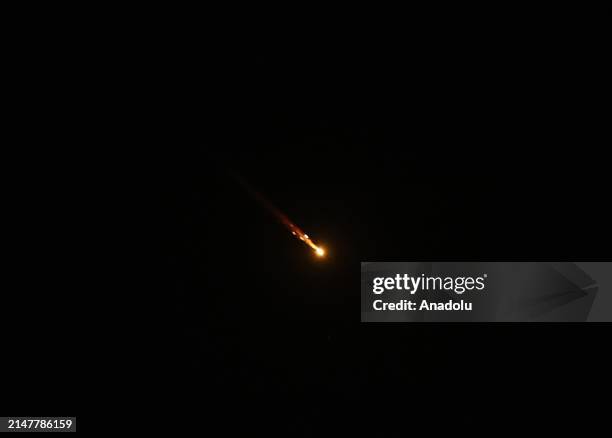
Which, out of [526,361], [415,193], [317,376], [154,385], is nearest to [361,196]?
[415,193]

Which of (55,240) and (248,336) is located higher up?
(55,240)

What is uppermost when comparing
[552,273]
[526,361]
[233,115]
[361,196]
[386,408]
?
[233,115]

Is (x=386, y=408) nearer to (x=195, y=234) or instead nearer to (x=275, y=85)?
(x=195, y=234)

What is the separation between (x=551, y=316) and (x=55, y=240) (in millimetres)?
2543

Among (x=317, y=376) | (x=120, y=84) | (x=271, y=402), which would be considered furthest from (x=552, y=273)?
(x=120, y=84)

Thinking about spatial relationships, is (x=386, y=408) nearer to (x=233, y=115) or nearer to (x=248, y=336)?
(x=248, y=336)

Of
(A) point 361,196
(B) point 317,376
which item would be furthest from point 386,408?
(A) point 361,196

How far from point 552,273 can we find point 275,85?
5.55 feet

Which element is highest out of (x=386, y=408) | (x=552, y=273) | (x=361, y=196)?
(x=361, y=196)

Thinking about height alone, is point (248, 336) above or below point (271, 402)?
above

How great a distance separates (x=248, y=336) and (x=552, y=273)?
156 centimetres

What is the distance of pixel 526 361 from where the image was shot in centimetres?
352

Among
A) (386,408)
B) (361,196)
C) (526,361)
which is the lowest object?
(386,408)

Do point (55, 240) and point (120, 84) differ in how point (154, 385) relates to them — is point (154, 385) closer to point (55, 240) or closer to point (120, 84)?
point (55, 240)
